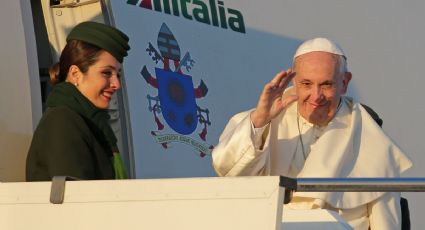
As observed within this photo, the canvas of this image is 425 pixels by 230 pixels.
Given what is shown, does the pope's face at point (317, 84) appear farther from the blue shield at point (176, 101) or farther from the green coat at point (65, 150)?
the blue shield at point (176, 101)

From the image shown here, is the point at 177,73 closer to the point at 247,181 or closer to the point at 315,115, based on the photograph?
A: the point at 315,115

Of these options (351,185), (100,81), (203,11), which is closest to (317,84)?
(100,81)

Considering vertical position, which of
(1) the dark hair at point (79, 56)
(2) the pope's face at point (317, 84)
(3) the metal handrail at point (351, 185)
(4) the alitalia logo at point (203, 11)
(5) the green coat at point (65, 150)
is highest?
(4) the alitalia logo at point (203, 11)

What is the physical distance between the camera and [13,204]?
10.9 ft

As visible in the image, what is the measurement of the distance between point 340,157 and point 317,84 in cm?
28

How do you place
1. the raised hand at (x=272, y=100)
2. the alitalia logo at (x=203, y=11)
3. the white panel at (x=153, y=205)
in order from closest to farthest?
the white panel at (x=153, y=205)
the raised hand at (x=272, y=100)
the alitalia logo at (x=203, y=11)

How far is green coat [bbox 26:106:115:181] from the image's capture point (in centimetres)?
363

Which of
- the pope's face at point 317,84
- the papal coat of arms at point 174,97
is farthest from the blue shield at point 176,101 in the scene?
the pope's face at point 317,84

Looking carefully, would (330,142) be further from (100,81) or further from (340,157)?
(100,81)

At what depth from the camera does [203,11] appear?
5.54 meters

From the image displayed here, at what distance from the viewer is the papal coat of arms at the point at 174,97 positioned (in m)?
5.18

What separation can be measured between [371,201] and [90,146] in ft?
3.60

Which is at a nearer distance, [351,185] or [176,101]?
[351,185]

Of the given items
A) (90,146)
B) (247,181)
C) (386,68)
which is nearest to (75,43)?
(90,146)
